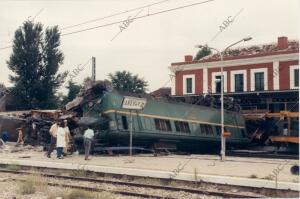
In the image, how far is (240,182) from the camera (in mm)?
12758

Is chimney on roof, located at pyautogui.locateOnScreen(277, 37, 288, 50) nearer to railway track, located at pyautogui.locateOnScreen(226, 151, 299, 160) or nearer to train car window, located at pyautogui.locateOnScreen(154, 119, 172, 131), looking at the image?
railway track, located at pyautogui.locateOnScreen(226, 151, 299, 160)

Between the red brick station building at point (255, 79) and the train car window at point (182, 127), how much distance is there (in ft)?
25.9

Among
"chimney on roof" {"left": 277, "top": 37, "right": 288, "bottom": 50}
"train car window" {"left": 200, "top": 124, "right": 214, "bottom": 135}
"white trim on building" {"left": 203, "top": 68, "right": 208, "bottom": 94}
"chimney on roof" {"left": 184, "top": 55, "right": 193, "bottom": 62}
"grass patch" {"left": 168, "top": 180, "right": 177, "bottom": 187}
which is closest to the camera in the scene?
"grass patch" {"left": 168, "top": 180, "right": 177, "bottom": 187}

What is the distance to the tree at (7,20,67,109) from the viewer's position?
159 feet

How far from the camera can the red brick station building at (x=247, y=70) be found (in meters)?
43.6

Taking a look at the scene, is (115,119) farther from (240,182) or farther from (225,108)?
(225,108)

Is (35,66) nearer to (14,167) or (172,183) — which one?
(14,167)

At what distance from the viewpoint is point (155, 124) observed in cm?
2320

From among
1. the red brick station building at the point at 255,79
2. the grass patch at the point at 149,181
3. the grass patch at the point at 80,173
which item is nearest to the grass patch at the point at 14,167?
the grass patch at the point at 80,173

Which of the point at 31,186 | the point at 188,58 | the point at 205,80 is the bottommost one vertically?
the point at 31,186

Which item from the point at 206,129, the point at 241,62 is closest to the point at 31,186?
the point at 206,129

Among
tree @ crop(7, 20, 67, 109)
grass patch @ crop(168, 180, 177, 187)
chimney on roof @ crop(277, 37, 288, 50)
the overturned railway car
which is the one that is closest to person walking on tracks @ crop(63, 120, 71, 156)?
the overturned railway car

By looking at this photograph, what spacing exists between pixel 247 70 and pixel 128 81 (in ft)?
70.6

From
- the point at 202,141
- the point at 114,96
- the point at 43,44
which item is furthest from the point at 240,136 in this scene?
the point at 43,44
